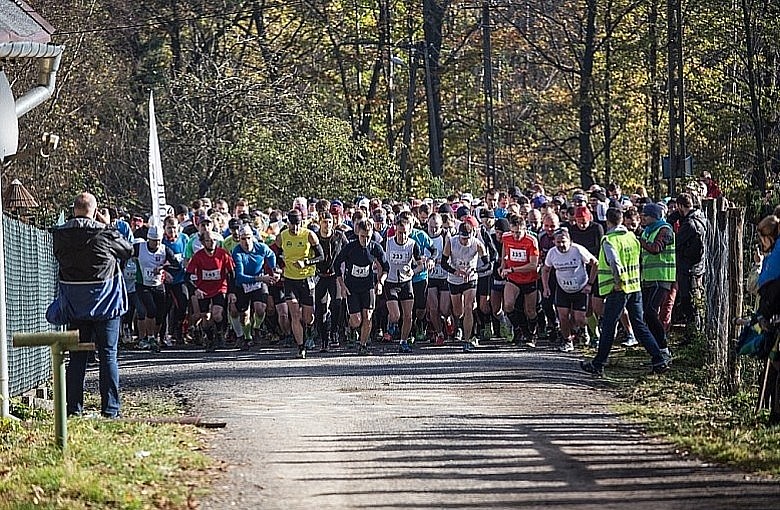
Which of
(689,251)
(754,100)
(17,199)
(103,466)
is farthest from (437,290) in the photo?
(103,466)

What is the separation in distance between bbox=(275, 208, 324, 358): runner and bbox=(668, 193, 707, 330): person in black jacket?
5.07 meters

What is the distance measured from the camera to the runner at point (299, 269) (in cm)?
1984

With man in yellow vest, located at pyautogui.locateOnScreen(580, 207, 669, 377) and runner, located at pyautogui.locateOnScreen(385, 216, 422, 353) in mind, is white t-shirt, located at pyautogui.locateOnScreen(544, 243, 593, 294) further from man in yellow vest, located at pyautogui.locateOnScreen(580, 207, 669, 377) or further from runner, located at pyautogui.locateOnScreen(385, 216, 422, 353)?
man in yellow vest, located at pyautogui.locateOnScreen(580, 207, 669, 377)

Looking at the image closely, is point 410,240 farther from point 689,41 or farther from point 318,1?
point 318,1

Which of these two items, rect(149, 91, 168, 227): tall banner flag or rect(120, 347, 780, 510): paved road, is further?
rect(149, 91, 168, 227): tall banner flag

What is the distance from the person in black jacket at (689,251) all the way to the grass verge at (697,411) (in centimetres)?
131

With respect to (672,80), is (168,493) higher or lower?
lower

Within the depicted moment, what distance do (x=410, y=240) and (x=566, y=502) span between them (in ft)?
38.8

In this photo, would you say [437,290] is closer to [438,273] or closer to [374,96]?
[438,273]

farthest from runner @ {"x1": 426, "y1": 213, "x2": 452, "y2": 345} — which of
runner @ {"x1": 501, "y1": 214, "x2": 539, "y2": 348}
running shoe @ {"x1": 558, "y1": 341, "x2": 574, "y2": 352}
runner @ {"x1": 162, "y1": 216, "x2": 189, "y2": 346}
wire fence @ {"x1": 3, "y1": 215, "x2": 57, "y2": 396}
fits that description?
wire fence @ {"x1": 3, "y1": 215, "x2": 57, "y2": 396}

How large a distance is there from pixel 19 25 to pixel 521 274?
934cm

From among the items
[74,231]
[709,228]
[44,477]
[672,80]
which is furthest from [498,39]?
[44,477]

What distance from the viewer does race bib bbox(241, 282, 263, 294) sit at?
70.3 feet

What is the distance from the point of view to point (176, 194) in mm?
41094
